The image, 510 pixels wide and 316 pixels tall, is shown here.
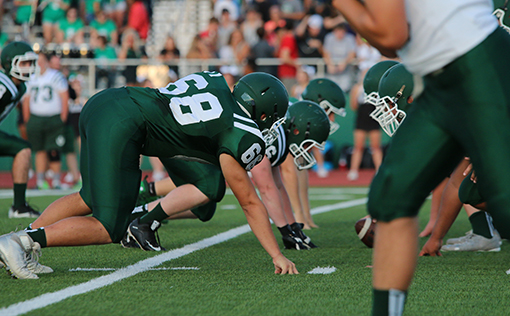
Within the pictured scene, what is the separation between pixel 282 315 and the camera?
2.74 m

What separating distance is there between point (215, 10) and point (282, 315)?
14.0 m

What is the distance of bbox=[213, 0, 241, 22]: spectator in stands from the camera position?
15501 mm

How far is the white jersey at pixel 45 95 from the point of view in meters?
10.5

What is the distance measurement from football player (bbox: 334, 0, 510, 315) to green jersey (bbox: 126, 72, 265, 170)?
1.42 meters

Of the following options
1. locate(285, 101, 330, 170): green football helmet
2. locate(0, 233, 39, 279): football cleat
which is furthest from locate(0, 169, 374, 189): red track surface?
locate(0, 233, 39, 279): football cleat

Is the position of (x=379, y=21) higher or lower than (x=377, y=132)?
higher

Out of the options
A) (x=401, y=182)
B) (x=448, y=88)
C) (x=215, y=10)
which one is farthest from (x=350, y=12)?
(x=215, y=10)

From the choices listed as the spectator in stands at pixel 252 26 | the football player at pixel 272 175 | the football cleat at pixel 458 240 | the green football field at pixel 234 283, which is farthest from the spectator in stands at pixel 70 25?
the football cleat at pixel 458 240

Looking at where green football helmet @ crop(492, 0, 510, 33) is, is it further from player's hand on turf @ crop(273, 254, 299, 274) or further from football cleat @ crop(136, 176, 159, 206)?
football cleat @ crop(136, 176, 159, 206)

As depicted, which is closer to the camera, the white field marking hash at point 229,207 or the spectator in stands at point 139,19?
the white field marking hash at point 229,207

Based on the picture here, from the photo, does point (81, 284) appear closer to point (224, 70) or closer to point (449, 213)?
point (449, 213)

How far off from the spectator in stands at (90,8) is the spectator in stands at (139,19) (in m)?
0.95

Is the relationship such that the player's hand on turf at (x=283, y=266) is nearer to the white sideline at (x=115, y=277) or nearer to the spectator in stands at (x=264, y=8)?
the white sideline at (x=115, y=277)

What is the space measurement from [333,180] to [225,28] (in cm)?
469
